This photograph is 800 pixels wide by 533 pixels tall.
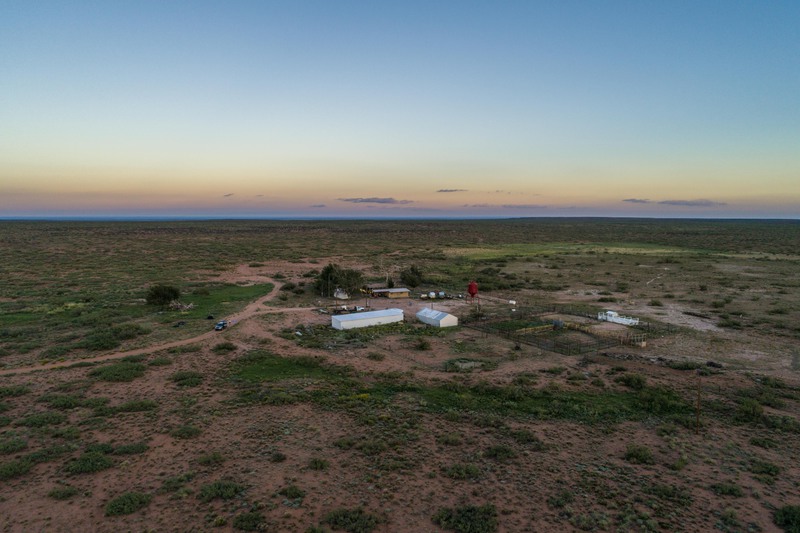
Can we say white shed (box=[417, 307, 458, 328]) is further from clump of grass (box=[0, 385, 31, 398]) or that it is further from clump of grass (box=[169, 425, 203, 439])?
clump of grass (box=[0, 385, 31, 398])

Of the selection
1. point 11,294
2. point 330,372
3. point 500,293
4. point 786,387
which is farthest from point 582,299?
point 11,294

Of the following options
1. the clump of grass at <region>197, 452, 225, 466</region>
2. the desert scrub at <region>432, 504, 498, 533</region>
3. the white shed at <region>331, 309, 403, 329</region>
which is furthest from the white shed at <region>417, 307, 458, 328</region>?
the desert scrub at <region>432, 504, 498, 533</region>

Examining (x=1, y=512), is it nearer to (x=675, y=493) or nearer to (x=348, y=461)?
(x=348, y=461)

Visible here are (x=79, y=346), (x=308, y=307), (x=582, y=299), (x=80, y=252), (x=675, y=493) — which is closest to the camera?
(x=675, y=493)

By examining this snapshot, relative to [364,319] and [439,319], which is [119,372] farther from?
[439,319]

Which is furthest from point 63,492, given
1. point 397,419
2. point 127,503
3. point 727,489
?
point 727,489

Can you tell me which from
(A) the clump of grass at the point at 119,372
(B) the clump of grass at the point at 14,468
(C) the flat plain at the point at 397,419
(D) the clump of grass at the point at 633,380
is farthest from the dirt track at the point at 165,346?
(D) the clump of grass at the point at 633,380
